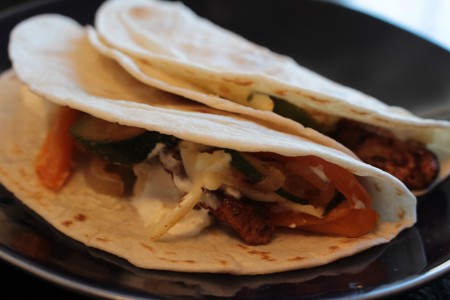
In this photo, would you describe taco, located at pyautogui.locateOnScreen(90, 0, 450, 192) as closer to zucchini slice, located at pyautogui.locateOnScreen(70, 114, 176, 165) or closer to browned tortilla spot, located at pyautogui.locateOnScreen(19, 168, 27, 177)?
zucchini slice, located at pyautogui.locateOnScreen(70, 114, 176, 165)

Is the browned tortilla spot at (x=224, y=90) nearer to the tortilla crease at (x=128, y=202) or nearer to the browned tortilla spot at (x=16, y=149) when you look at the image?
the tortilla crease at (x=128, y=202)

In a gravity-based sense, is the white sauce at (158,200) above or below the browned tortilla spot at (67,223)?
above

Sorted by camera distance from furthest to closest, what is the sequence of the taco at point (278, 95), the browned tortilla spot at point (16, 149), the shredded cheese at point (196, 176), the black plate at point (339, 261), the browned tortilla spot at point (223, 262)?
the browned tortilla spot at point (16, 149) → the taco at point (278, 95) → the shredded cheese at point (196, 176) → the browned tortilla spot at point (223, 262) → the black plate at point (339, 261)

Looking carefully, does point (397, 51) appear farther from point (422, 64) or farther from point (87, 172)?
point (87, 172)

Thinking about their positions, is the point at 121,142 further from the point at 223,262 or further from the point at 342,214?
the point at 342,214

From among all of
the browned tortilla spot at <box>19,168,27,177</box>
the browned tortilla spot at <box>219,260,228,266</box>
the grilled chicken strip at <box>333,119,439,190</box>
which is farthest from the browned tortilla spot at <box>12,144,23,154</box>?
the grilled chicken strip at <box>333,119,439,190</box>

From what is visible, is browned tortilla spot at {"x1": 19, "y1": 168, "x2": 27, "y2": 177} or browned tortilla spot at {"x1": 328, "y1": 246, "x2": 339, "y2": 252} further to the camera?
browned tortilla spot at {"x1": 19, "y1": 168, "x2": 27, "y2": 177}

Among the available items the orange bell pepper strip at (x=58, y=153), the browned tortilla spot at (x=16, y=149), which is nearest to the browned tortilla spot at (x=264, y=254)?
the orange bell pepper strip at (x=58, y=153)
